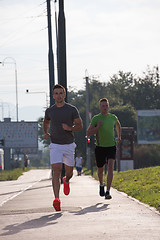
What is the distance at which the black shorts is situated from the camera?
12.4 meters

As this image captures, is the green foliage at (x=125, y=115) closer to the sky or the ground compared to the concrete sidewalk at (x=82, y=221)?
closer to the sky

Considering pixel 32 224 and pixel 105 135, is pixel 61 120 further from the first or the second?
pixel 32 224

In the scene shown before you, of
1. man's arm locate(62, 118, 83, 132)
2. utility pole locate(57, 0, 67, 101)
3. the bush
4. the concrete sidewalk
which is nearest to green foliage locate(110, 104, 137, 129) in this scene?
the bush

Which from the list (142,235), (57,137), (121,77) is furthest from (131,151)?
(121,77)

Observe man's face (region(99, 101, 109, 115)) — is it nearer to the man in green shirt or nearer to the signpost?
the man in green shirt

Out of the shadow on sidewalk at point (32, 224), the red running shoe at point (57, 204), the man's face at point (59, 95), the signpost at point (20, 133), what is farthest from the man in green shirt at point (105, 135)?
the signpost at point (20, 133)

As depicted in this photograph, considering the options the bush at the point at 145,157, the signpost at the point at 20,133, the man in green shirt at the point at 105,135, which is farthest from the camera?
the signpost at the point at 20,133

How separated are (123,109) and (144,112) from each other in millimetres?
11170

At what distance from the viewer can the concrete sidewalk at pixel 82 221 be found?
7750 mm

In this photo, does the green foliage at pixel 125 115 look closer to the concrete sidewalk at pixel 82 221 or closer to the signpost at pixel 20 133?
the signpost at pixel 20 133

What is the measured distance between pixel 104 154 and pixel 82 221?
360 centimetres

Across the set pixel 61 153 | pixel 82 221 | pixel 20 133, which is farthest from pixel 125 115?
pixel 82 221

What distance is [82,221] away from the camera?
900 cm

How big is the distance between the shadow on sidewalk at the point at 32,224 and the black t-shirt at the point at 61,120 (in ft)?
4.87
